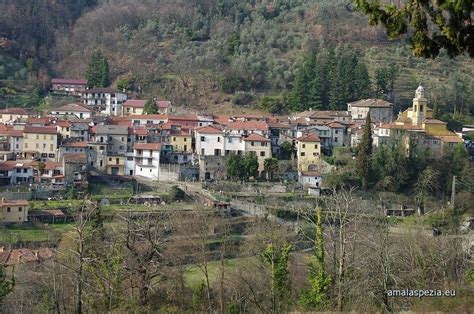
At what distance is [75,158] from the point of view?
116ft

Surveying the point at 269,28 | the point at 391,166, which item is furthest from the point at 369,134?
the point at 269,28

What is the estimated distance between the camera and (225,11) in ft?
210

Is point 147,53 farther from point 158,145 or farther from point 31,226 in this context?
point 31,226

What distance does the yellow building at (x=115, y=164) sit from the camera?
123 feet

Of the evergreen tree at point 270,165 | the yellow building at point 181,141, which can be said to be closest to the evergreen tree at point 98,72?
the yellow building at point 181,141

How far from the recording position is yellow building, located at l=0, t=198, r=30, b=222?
29.5m

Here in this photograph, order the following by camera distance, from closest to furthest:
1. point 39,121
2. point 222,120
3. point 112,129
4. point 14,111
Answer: point 112,129, point 39,121, point 222,120, point 14,111

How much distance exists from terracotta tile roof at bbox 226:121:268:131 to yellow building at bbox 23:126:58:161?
905cm

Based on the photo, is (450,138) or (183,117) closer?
(450,138)

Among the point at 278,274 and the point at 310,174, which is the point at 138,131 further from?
the point at 278,274

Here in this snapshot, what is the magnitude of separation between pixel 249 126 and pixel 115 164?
23.7ft

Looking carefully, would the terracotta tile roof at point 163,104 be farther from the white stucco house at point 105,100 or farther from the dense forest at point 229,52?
the white stucco house at point 105,100

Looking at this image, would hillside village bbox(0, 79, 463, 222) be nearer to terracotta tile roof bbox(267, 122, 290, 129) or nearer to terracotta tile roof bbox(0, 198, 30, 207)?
terracotta tile roof bbox(267, 122, 290, 129)

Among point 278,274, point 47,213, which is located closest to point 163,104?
point 47,213
